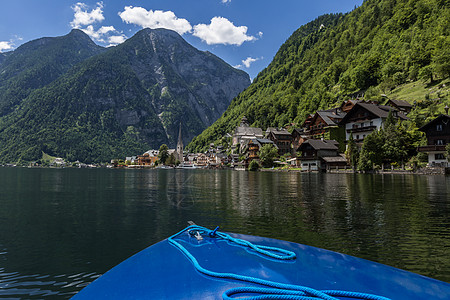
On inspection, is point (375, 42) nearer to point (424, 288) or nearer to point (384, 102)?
point (384, 102)

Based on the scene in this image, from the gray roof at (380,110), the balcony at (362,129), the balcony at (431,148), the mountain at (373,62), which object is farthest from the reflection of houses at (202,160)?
the balcony at (431,148)

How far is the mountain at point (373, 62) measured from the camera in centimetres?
8712

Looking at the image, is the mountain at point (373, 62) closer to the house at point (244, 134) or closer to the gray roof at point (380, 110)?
the gray roof at point (380, 110)

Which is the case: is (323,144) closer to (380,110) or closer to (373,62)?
(380,110)

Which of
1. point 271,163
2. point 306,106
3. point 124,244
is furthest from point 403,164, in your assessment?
point 306,106

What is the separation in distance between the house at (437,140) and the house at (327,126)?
29158 mm

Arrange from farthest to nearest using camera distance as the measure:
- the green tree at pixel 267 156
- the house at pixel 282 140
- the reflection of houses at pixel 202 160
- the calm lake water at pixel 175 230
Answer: the reflection of houses at pixel 202 160
the house at pixel 282 140
the green tree at pixel 267 156
the calm lake water at pixel 175 230

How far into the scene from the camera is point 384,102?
8488 cm

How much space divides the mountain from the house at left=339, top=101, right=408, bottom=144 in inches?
428

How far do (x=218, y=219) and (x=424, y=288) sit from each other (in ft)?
39.1

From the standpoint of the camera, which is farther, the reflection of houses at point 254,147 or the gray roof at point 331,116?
the reflection of houses at point 254,147

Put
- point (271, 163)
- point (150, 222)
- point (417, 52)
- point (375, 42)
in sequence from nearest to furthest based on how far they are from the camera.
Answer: point (150, 222) < point (417, 52) < point (271, 163) < point (375, 42)

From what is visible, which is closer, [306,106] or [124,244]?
[124,244]

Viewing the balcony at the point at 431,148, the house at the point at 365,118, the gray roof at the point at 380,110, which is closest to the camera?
the balcony at the point at 431,148
